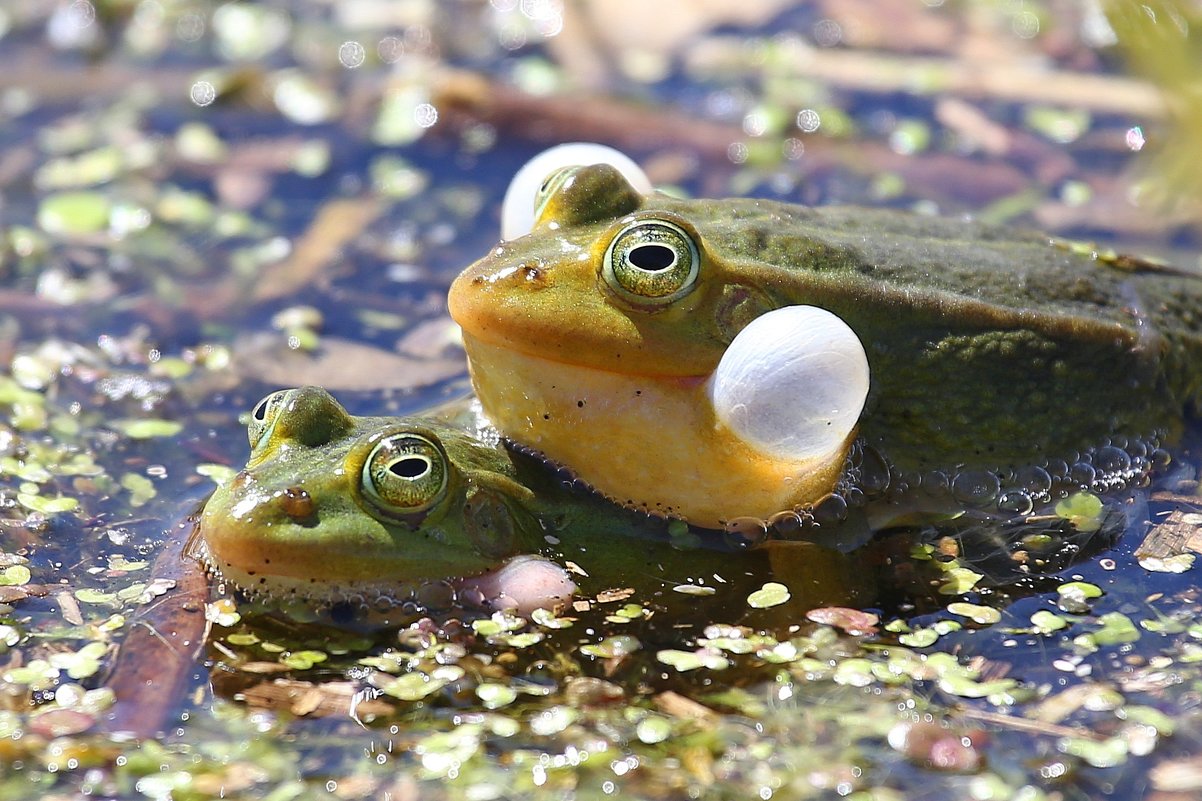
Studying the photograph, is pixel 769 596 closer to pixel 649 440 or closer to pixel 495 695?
pixel 649 440

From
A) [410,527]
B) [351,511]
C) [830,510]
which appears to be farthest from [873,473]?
[351,511]

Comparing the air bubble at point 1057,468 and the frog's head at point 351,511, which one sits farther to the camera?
the air bubble at point 1057,468

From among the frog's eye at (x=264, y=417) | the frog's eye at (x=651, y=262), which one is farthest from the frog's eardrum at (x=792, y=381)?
A: the frog's eye at (x=264, y=417)

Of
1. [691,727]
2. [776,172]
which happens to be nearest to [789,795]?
[691,727]

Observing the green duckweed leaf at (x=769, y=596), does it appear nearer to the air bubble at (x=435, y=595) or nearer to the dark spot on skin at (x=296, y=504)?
the air bubble at (x=435, y=595)

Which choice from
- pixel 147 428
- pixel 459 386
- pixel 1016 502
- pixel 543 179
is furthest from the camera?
pixel 459 386

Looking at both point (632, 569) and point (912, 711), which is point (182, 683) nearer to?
point (632, 569)
